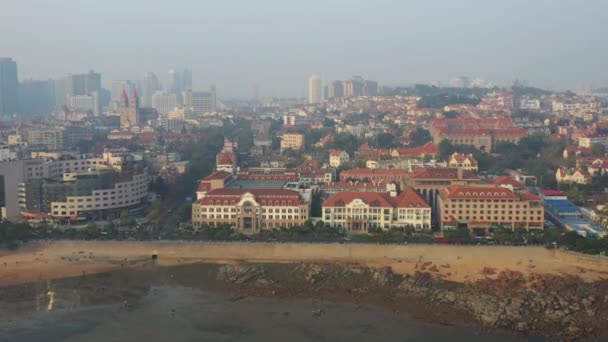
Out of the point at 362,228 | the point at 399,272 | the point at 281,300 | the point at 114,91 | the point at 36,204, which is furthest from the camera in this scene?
the point at 114,91

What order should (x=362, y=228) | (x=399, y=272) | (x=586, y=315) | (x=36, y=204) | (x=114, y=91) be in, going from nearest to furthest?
1. (x=586, y=315)
2. (x=399, y=272)
3. (x=362, y=228)
4. (x=36, y=204)
5. (x=114, y=91)

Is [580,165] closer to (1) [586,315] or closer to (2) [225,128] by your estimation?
(1) [586,315]

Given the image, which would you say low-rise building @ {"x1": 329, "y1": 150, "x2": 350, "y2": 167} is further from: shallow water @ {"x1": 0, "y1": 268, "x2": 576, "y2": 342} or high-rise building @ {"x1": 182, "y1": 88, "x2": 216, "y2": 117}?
high-rise building @ {"x1": 182, "y1": 88, "x2": 216, "y2": 117}

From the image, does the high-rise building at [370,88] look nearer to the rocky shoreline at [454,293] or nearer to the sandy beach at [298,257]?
the sandy beach at [298,257]

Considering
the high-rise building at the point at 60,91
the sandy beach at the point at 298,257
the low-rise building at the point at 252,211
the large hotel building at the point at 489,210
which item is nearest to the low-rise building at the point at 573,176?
the large hotel building at the point at 489,210

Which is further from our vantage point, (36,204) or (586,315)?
(36,204)

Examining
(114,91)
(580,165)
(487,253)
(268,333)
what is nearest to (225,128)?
A: (580,165)

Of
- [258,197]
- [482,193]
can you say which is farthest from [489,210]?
[258,197]
